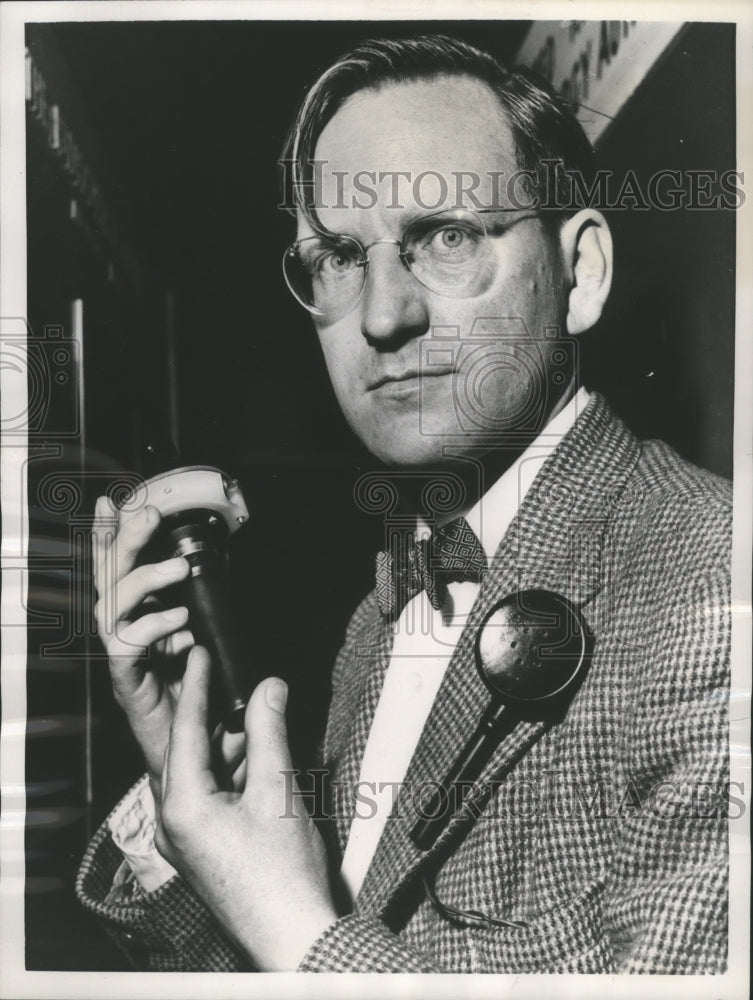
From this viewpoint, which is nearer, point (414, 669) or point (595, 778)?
point (595, 778)

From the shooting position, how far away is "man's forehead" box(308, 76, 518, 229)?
132cm

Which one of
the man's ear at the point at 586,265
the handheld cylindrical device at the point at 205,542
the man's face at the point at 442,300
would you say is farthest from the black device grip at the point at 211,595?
the man's ear at the point at 586,265

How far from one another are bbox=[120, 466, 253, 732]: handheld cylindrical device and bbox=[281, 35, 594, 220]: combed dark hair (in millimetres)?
421

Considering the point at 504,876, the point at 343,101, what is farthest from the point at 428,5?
the point at 504,876

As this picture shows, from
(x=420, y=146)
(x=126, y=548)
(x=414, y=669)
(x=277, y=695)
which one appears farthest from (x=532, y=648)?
(x=420, y=146)

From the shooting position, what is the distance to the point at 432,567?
134cm

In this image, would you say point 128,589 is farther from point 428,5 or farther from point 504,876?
point 428,5

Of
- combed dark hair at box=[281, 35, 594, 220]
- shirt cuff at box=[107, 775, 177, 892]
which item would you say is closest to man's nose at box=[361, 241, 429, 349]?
combed dark hair at box=[281, 35, 594, 220]

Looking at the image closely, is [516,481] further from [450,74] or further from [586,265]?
[450,74]

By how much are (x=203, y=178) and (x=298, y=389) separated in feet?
1.11

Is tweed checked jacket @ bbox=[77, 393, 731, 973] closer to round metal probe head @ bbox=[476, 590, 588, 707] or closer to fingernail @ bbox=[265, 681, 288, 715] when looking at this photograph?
round metal probe head @ bbox=[476, 590, 588, 707]

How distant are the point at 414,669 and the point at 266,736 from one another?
23 cm

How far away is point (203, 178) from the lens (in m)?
1.39

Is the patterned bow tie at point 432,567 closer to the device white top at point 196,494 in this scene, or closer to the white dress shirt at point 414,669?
the white dress shirt at point 414,669
